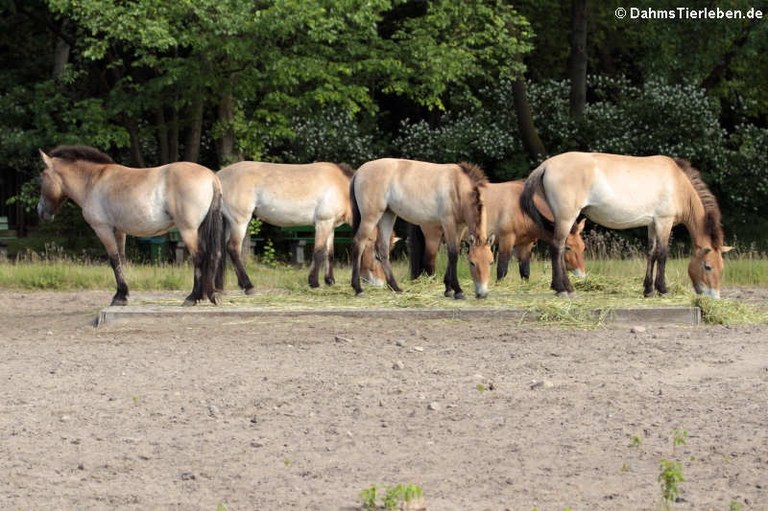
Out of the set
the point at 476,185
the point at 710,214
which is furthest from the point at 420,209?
the point at 710,214

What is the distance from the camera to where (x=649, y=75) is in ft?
87.8

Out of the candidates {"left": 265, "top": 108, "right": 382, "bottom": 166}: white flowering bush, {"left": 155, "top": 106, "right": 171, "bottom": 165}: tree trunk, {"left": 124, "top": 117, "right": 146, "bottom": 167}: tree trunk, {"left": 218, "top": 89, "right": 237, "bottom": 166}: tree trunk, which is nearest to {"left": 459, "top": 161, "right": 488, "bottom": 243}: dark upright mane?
{"left": 218, "top": 89, "right": 237, "bottom": 166}: tree trunk

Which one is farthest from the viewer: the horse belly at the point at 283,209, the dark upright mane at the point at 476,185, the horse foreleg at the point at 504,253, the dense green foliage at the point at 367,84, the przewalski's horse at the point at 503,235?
the dense green foliage at the point at 367,84

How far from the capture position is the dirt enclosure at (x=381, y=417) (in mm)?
6383

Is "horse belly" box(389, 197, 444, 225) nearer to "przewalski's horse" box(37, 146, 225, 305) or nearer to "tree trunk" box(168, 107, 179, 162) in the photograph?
"przewalski's horse" box(37, 146, 225, 305)

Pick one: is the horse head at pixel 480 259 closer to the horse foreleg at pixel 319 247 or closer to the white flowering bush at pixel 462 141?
the horse foreleg at pixel 319 247

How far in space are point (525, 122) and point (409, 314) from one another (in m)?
14.2

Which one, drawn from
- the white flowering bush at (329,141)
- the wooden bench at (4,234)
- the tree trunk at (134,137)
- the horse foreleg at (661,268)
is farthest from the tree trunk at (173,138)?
the horse foreleg at (661,268)

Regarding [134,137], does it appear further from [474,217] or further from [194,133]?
[474,217]

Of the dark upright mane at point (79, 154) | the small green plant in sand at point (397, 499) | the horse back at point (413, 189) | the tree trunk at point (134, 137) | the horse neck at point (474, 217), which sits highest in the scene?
the tree trunk at point (134, 137)

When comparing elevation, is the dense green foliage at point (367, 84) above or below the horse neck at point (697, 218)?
above

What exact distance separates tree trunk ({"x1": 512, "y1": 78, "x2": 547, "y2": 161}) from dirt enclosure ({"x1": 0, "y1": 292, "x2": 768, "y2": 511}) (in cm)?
1450

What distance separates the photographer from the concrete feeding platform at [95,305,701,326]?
41.1 feet

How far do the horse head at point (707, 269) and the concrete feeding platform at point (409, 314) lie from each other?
4.05 feet
